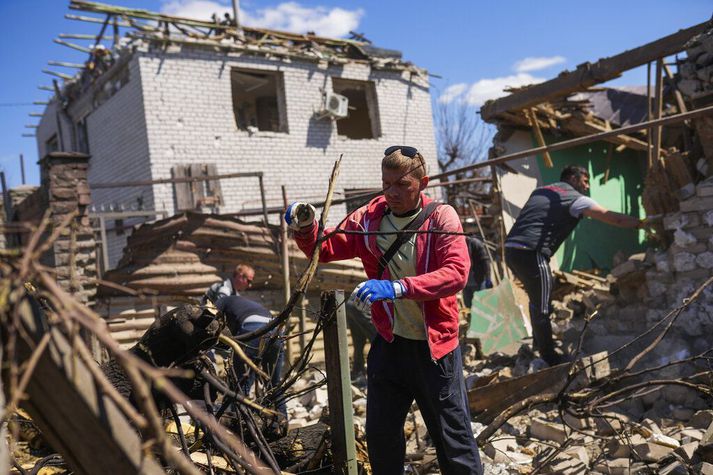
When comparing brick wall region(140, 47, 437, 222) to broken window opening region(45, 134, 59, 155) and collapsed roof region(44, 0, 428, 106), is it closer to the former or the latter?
collapsed roof region(44, 0, 428, 106)

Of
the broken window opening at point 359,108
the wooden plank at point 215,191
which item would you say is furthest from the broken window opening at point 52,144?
the broken window opening at point 359,108

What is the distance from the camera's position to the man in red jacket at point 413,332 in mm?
2545

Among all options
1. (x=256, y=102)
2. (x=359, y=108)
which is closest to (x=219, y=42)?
(x=256, y=102)

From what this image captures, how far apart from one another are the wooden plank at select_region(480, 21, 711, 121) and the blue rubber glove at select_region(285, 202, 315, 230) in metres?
4.91

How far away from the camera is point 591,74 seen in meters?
6.70

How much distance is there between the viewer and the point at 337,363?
2.41m

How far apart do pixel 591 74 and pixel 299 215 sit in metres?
5.34

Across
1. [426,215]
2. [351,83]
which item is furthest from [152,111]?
[426,215]

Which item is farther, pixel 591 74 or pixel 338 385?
pixel 591 74

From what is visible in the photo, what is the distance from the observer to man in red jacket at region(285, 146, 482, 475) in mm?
2545

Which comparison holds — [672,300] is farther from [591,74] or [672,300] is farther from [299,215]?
[299,215]

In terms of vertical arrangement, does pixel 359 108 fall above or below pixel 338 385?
above

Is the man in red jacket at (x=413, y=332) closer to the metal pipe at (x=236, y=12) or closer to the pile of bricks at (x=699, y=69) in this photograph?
the pile of bricks at (x=699, y=69)

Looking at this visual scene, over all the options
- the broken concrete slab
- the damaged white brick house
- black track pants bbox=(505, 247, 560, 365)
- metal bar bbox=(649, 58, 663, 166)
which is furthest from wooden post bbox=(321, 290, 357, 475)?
the damaged white brick house
